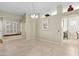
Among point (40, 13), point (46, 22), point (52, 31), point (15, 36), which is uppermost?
point (40, 13)

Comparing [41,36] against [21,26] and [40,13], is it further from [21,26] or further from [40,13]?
[21,26]

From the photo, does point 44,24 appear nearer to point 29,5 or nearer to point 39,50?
point 29,5

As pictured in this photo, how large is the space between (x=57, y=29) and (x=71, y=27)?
3.26 m

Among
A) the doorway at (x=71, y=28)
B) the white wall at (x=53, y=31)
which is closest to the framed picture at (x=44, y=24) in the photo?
the white wall at (x=53, y=31)

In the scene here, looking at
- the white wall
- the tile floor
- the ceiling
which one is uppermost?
the ceiling

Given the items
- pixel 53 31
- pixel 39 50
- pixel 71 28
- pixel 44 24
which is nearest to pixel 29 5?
pixel 44 24

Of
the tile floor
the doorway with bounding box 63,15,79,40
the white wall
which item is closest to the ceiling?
the white wall

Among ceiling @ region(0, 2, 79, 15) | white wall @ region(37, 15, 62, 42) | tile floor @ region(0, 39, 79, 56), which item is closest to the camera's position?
tile floor @ region(0, 39, 79, 56)

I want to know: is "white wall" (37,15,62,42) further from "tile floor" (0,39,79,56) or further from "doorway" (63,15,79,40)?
"doorway" (63,15,79,40)

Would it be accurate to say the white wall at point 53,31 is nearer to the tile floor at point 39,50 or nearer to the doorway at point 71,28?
the tile floor at point 39,50

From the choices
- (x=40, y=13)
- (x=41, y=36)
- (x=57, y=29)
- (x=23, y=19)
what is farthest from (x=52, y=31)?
(x=23, y=19)

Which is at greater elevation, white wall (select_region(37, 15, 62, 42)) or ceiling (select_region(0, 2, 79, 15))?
ceiling (select_region(0, 2, 79, 15))

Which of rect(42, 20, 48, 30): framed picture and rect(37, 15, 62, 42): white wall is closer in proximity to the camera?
rect(37, 15, 62, 42): white wall

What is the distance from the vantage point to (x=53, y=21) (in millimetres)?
6914
